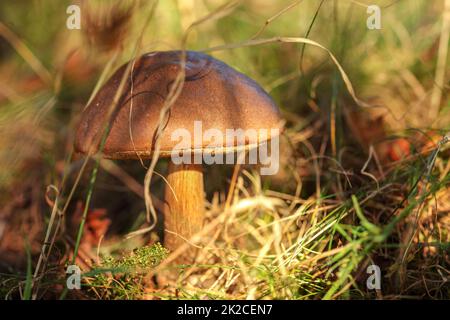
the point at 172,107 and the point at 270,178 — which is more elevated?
the point at 172,107

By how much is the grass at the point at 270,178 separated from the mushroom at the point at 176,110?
12 cm

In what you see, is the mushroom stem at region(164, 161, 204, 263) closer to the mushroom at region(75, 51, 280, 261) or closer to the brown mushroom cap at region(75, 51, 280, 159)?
the mushroom at region(75, 51, 280, 261)

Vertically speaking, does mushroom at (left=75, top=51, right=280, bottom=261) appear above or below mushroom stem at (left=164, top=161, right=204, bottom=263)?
above

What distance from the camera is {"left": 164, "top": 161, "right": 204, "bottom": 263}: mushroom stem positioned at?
→ 187cm

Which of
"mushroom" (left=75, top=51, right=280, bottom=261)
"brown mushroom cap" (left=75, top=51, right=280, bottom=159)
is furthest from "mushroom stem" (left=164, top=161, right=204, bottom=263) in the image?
"brown mushroom cap" (left=75, top=51, right=280, bottom=159)

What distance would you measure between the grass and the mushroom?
0.39 ft

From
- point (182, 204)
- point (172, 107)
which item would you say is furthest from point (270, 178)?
point (172, 107)

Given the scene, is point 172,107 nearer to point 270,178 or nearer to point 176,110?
point 176,110

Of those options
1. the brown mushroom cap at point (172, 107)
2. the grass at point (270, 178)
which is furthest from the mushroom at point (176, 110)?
the grass at point (270, 178)

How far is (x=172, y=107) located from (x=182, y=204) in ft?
1.75

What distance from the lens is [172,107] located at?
4.93 ft

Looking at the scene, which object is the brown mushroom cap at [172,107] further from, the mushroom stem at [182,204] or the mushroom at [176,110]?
the mushroom stem at [182,204]

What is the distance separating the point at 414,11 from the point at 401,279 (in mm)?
2465
